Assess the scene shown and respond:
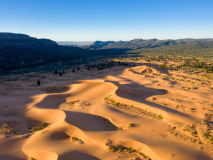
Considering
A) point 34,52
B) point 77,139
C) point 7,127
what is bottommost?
point 7,127

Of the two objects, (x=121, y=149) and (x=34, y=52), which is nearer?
(x=121, y=149)

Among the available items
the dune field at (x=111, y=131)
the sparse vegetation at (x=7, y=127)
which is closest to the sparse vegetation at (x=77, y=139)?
the dune field at (x=111, y=131)

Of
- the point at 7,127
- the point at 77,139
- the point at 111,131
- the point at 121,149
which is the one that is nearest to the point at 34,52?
the point at 7,127

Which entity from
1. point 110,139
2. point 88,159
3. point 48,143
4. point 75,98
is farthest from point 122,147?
point 75,98

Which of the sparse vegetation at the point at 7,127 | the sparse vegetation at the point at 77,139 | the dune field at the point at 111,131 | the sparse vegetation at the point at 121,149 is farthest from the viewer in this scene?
the sparse vegetation at the point at 7,127

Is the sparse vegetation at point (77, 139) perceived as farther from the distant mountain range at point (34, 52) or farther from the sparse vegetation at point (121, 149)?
the distant mountain range at point (34, 52)

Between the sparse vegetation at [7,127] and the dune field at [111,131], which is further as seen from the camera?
the sparse vegetation at [7,127]

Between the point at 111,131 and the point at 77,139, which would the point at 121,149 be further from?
the point at 77,139

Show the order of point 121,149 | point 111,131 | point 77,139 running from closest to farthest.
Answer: point 121,149 → point 77,139 → point 111,131

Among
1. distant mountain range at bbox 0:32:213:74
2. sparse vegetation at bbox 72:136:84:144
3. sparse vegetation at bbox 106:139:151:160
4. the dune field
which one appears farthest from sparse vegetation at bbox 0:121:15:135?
distant mountain range at bbox 0:32:213:74

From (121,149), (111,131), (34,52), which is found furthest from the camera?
(34,52)

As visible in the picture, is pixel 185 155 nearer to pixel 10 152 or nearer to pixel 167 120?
pixel 167 120

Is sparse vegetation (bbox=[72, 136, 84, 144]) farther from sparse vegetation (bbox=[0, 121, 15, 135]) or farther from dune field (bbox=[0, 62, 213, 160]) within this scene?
sparse vegetation (bbox=[0, 121, 15, 135])
